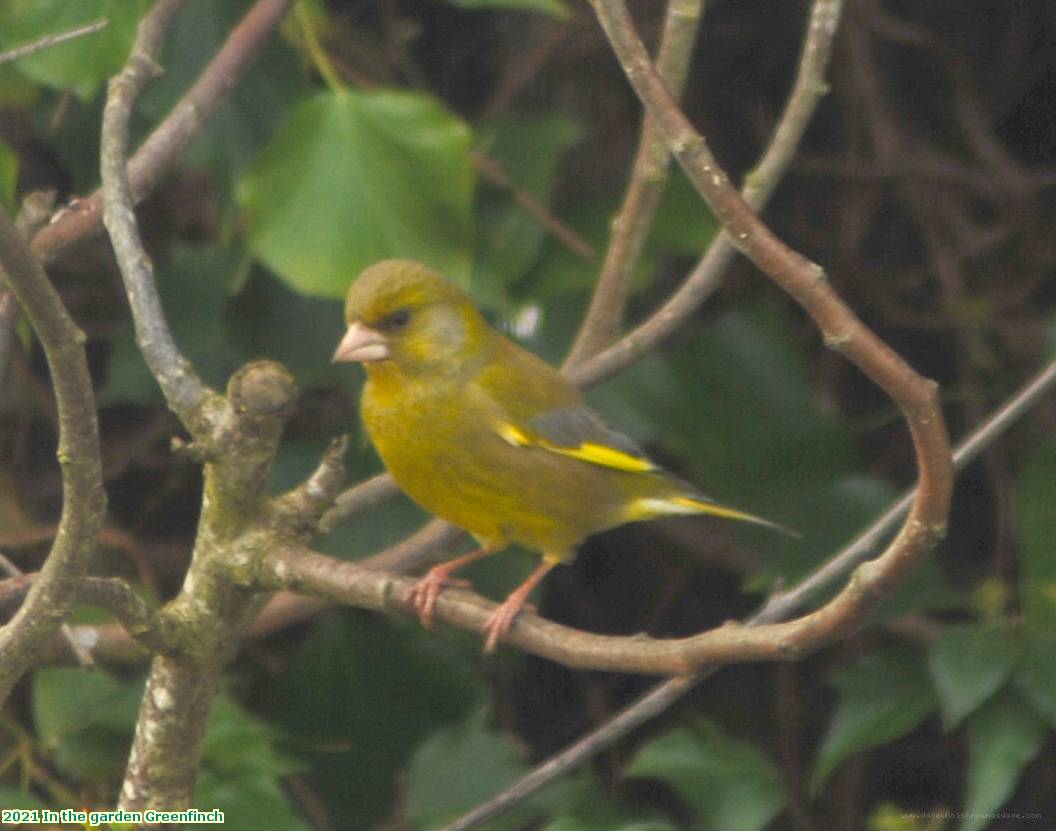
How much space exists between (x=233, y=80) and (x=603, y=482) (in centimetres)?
105

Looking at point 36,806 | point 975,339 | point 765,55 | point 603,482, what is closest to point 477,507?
point 603,482

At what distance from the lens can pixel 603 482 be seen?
10.1 ft

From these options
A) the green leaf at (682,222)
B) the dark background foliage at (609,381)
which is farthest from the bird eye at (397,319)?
the green leaf at (682,222)

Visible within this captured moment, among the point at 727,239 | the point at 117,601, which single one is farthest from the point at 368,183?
the point at 117,601

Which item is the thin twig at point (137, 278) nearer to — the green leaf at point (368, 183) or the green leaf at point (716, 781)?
the green leaf at point (368, 183)

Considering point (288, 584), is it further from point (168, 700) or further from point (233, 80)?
point (233, 80)

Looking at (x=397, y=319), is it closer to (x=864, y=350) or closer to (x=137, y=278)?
(x=137, y=278)

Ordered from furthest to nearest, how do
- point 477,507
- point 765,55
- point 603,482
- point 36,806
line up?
point 765,55 < point 603,482 < point 477,507 < point 36,806

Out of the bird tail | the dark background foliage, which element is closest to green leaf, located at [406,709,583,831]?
the dark background foliage

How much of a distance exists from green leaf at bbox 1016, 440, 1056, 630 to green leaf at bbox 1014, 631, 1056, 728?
91mm

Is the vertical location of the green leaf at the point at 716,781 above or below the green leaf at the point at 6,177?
below

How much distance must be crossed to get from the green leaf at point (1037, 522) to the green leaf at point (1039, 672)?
9 cm

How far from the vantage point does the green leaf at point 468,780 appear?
118 inches

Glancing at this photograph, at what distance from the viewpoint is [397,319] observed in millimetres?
2910
